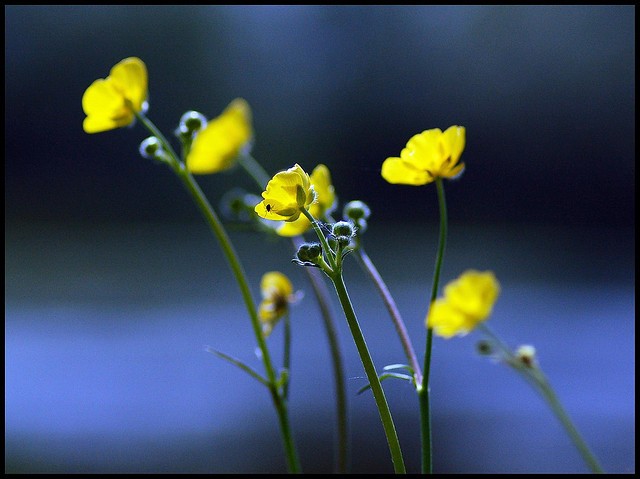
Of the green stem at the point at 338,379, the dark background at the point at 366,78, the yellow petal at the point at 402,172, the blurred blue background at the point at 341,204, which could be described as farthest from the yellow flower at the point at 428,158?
the dark background at the point at 366,78

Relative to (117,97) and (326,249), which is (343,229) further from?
(117,97)

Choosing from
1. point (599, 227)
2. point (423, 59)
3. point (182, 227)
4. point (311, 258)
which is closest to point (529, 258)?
point (599, 227)

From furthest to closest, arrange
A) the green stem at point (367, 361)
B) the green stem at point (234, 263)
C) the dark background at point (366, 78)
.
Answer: the dark background at point (366, 78), the green stem at point (234, 263), the green stem at point (367, 361)

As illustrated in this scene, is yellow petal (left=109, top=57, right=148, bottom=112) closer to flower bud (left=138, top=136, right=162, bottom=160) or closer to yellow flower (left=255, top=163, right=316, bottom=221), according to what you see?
flower bud (left=138, top=136, right=162, bottom=160)

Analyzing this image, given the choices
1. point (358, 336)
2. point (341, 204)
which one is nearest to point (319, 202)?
point (358, 336)

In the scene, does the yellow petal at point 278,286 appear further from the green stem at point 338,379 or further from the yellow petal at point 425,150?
the yellow petal at point 425,150

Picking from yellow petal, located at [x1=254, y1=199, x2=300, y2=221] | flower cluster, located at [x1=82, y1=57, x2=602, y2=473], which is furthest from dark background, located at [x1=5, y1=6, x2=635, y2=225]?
yellow petal, located at [x1=254, y1=199, x2=300, y2=221]

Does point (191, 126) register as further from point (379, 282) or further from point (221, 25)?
point (221, 25)
